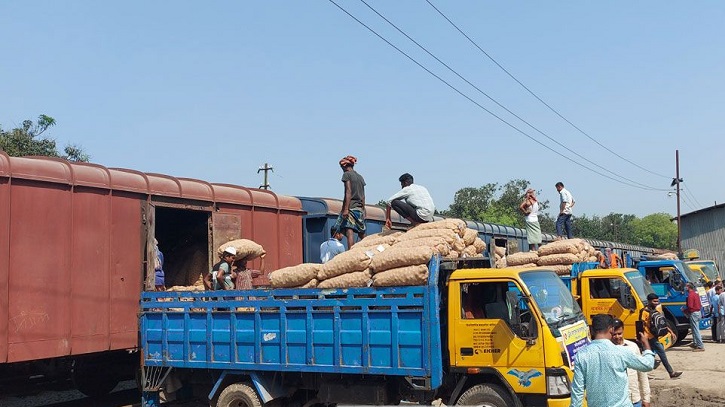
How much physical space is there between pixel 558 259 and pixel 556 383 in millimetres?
6046

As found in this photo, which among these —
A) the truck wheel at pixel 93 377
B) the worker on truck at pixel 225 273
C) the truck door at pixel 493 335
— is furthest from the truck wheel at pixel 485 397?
the truck wheel at pixel 93 377

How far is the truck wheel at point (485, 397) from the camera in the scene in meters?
6.65

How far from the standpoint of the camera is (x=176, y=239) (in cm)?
1314

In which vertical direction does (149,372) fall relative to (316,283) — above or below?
below

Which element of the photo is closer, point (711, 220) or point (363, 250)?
point (363, 250)

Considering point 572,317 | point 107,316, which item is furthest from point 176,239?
point 572,317

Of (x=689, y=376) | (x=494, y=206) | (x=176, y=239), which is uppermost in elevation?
(x=494, y=206)

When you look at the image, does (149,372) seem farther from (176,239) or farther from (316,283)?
(176,239)

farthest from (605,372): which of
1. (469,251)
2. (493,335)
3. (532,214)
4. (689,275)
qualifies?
(689,275)

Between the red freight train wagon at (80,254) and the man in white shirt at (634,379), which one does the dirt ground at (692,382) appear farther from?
the red freight train wagon at (80,254)

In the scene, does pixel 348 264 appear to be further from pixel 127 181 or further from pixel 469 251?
pixel 127 181

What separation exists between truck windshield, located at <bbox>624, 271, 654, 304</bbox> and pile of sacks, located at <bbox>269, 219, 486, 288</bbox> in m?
5.21

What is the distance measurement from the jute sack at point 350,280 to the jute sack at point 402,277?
171mm

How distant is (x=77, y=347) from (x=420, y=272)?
5.08 meters
